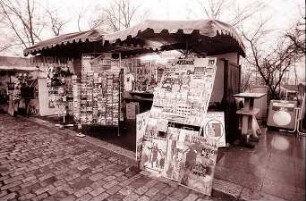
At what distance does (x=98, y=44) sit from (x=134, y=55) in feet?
7.94

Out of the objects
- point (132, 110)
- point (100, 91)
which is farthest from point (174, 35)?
point (132, 110)

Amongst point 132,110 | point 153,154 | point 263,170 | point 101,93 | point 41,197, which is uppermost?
point 101,93

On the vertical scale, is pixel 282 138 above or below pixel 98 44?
below

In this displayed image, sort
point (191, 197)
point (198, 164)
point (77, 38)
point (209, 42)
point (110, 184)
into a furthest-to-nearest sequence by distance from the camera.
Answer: point (77, 38) < point (209, 42) < point (110, 184) < point (198, 164) < point (191, 197)

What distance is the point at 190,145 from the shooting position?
152 inches

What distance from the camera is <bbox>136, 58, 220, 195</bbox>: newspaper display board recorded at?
3.73 m

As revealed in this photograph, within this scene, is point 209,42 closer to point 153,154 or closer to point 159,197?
point 153,154

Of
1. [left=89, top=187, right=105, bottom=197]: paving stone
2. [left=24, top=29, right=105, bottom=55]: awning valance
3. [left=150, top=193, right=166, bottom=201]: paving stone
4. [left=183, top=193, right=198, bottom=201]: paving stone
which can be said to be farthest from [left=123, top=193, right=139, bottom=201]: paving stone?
[left=24, top=29, right=105, bottom=55]: awning valance

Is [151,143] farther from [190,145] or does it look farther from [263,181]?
[263,181]

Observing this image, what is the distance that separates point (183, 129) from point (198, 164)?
2.41ft

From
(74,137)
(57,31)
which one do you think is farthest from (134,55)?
(57,31)

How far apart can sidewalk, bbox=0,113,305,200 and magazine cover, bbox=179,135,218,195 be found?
15 cm

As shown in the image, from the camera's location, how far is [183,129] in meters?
4.23

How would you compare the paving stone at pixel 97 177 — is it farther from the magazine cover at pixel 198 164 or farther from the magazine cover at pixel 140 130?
the magazine cover at pixel 198 164
